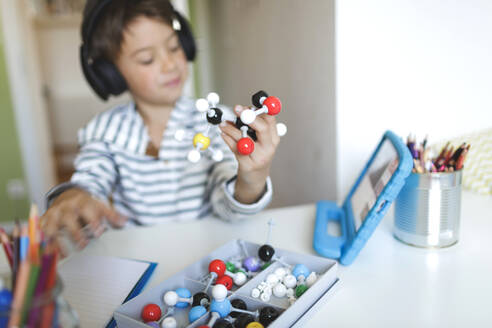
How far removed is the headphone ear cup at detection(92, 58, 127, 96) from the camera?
93 cm

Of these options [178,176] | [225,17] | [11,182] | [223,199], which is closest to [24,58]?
[11,182]

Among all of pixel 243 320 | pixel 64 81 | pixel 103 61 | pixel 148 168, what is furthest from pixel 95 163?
pixel 64 81

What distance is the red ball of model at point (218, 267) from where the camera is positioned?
0.54 metres

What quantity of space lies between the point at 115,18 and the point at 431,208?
2.47ft

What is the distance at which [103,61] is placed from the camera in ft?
3.05

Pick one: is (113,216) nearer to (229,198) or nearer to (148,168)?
(229,198)

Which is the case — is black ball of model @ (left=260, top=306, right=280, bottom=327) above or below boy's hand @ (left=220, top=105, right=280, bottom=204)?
below

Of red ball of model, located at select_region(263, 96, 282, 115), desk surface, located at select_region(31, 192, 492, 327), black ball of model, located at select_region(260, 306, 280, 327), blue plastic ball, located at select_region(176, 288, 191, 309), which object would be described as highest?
red ball of model, located at select_region(263, 96, 282, 115)

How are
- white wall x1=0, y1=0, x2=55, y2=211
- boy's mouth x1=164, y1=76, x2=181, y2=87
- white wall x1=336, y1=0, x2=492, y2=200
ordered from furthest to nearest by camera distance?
white wall x1=0, y1=0, x2=55, y2=211 → boy's mouth x1=164, y1=76, x2=181, y2=87 → white wall x1=336, y1=0, x2=492, y2=200

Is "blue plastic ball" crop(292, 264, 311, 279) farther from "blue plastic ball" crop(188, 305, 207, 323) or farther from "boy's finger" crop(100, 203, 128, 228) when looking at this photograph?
"boy's finger" crop(100, 203, 128, 228)

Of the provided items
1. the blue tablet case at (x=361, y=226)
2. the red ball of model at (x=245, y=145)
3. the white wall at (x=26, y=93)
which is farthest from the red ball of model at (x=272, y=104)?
the white wall at (x=26, y=93)

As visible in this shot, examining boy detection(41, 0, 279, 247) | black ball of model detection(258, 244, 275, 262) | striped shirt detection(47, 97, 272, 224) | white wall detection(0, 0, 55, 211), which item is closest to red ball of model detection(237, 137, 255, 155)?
black ball of model detection(258, 244, 275, 262)

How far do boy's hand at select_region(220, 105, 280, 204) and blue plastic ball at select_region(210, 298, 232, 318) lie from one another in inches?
8.2

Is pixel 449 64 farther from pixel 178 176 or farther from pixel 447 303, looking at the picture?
pixel 178 176
